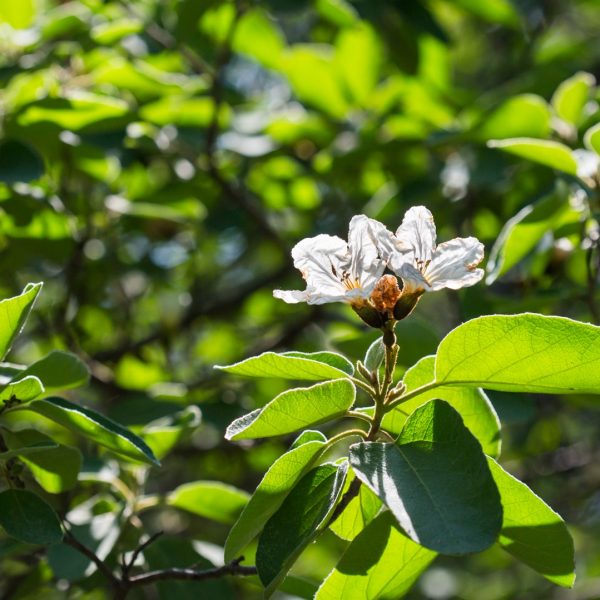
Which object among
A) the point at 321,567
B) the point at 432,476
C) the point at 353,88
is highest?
the point at 432,476

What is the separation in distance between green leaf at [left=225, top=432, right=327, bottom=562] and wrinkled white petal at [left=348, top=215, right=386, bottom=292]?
22cm

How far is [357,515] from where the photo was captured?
51.6 inches

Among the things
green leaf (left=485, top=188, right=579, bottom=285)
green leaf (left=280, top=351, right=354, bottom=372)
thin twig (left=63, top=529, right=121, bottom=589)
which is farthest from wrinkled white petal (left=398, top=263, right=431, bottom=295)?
thin twig (left=63, top=529, right=121, bottom=589)

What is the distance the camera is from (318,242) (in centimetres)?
128

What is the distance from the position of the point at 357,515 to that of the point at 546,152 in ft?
2.44

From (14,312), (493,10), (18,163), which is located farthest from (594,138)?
(493,10)

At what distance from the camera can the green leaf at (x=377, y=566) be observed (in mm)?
1237

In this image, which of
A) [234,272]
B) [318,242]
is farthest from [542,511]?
[234,272]

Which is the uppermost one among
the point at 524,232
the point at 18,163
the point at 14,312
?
the point at 14,312

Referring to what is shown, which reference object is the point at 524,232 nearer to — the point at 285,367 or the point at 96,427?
the point at 285,367

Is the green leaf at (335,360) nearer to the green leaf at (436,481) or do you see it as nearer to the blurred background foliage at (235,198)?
the green leaf at (436,481)

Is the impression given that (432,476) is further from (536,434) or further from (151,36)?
(536,434)

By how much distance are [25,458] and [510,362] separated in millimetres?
711

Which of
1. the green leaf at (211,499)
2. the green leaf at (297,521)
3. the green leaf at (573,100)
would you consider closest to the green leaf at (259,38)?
the green leaf at (573,100)
